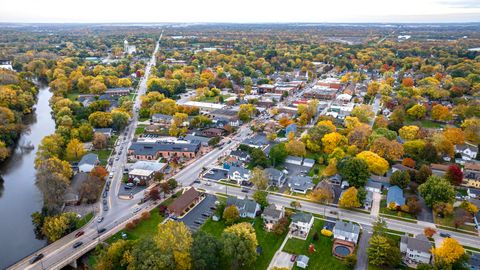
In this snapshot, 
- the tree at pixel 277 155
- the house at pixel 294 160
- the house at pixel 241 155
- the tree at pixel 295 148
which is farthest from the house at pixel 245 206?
the tree at pixel 295 148

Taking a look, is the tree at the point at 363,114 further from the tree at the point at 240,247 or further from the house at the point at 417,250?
the tree at the point at 240,247

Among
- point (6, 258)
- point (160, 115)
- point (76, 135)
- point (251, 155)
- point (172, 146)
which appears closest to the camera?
point (6, 258)

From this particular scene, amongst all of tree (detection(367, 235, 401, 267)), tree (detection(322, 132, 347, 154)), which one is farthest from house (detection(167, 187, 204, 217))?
tree (detection(322, 132, 347, 154))

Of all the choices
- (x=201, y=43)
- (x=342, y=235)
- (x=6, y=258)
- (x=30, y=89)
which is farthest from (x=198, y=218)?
(x=201, y=43)

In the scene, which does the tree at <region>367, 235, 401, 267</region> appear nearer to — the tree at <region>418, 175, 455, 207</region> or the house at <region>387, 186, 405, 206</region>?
the house at <region>387, 186, 405, 206</region>

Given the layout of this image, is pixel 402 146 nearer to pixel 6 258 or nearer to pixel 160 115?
pixel 160 115

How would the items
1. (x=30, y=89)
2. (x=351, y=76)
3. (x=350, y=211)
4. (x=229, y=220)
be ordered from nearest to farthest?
(x=229, y=220), (x=350, y=211), (x=30, y=89), (x=351, y=76)
